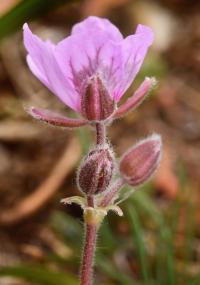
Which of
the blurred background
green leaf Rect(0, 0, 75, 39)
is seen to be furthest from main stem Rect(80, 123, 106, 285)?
green leaf Rect(0, 0, 75, 39)

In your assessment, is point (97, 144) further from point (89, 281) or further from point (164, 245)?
point (164, 245)

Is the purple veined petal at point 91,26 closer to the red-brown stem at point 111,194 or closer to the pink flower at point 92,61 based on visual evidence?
the pink flower at point 92,61

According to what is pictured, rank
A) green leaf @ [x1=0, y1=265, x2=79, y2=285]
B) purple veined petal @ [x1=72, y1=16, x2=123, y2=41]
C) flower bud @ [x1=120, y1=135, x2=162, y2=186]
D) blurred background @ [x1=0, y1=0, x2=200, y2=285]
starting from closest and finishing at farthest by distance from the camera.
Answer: purple veined petal @ [x1=72, y1=16, x2=123, y2=41] < flower bud @ [x1=120, y1=135, x2=162, y2=186] < green leaf @ [x1=0, y1=265, x2=79, y2=285] < blurred background @ [x1=0, y1=0, x2=200, y2=285]

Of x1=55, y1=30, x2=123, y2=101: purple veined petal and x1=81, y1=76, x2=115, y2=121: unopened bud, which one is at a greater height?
x1=55, y1=30, x2=123, y2=101: purple veined petal

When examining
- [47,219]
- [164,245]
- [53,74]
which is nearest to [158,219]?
[164,245]

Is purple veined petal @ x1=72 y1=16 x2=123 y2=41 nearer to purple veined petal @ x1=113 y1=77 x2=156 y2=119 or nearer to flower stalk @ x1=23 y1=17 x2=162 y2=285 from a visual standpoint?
flower stalk @ x1=23 y1=17 x2=162 y2=285

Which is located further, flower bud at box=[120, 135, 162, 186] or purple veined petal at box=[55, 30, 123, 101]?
flower bud at box=[120, 135, 162, 186]

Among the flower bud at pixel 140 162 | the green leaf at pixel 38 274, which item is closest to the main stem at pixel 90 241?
the flower bud at pixel 140 162

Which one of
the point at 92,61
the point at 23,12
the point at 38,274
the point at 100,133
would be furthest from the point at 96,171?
the point at 23,12
